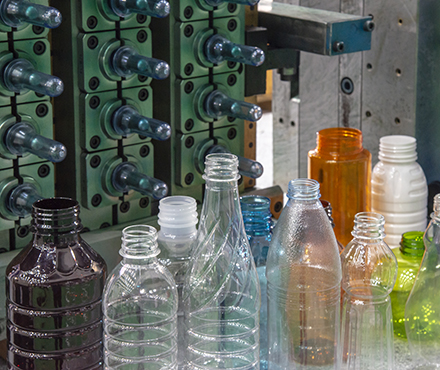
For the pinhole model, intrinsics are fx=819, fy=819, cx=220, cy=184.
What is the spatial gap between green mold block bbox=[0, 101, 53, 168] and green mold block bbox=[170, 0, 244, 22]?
11.3 inches

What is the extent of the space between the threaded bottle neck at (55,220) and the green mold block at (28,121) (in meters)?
0.31

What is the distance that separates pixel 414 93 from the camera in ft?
5.94

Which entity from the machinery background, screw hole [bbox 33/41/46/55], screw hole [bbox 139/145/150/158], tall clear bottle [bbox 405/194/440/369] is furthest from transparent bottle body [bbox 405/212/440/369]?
screw hole [bbox 33/41/46/55]

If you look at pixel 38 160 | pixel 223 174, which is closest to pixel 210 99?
pixel 38 160

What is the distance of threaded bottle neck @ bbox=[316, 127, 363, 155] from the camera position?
1.49 m

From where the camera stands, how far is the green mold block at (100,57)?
1340 millimetres

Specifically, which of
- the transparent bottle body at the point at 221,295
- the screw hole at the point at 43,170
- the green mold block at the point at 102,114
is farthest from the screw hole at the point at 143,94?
the transparent bottle body at the point at 221,295

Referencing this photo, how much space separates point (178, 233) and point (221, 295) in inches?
4.2

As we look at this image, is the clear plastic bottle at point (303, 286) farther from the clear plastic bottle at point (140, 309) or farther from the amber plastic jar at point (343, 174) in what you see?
the amber plastic jar at point (343, 174)

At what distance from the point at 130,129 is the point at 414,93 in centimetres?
73

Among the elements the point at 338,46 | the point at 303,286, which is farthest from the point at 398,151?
the point at 303,286

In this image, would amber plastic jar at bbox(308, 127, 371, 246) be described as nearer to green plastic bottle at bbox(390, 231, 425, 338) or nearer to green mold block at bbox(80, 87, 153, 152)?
green plastic bottle at bbox(390, 231, 425, 338)

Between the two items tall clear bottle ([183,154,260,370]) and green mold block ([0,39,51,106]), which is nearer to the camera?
tall clear bottle ([183,154,260,370])

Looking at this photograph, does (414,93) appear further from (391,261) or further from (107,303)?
(107,303)
